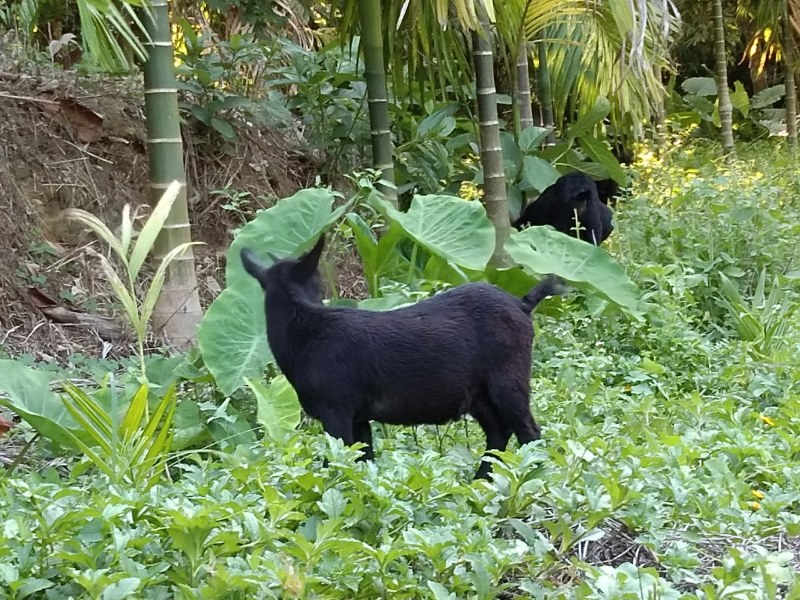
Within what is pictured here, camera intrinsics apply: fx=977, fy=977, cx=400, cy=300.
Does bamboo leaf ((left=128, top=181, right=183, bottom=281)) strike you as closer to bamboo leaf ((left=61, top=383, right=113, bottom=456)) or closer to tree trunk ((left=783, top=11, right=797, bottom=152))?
bamboo leaf ((left=61, top=383, right=113, bottom=456))

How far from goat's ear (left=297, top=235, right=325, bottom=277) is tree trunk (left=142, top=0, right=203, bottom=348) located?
5.69 ft

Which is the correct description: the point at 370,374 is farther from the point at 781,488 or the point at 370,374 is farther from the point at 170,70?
the point at 170,70

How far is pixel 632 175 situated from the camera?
10.1 meters

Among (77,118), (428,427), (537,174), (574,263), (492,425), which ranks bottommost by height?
(428,427)

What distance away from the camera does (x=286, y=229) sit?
4602 mm

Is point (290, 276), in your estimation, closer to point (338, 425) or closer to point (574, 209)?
point (338, 425)

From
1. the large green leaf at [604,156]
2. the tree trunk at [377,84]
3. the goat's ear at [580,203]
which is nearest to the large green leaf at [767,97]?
the large green leaf at [604,156]

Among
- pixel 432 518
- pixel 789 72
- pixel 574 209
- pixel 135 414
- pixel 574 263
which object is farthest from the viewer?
pixel 789 72

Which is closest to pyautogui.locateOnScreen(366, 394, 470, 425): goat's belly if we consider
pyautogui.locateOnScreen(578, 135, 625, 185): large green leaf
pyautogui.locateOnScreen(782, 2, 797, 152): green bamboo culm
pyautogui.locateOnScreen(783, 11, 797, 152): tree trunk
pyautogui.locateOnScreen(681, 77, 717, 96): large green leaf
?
pyautogui.locateOnScreen(578, 135, 625, 185): large green leaf

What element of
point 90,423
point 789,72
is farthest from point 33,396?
point 789,72

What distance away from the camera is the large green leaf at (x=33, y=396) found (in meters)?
3.66

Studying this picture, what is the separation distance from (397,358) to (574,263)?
2046 millimetres

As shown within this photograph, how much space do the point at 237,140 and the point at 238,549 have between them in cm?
619

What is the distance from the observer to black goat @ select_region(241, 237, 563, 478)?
3410 millimetres
